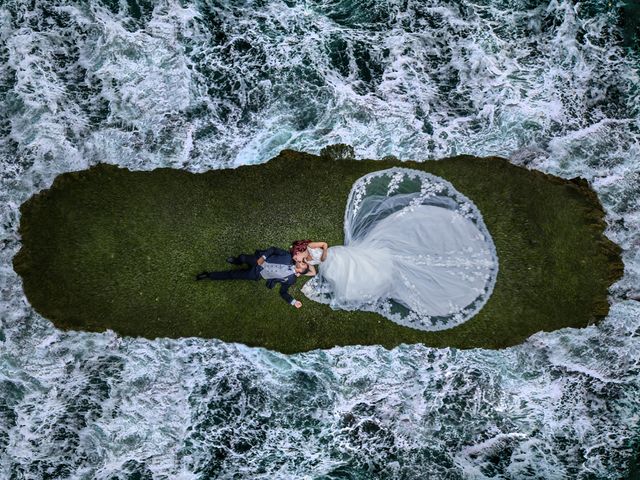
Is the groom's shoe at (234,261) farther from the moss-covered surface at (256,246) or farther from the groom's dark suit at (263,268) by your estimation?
the moss-covered surface at (256,246)

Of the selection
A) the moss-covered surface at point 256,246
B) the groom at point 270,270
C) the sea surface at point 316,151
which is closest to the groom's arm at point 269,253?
the groom at point 270,270

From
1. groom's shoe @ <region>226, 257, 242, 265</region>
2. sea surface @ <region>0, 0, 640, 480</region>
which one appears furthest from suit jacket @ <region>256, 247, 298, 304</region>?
sea surface @ <region>0, 0, 640, 480</region>

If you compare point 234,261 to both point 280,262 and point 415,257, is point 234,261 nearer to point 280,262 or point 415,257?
point 280,262

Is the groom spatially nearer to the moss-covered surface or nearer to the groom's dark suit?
the groom's dark suit

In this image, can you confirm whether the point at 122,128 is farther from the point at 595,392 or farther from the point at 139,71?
the point at 595,392

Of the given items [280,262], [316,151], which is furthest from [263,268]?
[316,151]

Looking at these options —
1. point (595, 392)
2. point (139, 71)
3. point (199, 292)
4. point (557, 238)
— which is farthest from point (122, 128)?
point (595, 392)

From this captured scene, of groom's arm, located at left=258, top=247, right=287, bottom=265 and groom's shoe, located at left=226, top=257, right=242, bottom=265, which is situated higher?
groom's arm, located at left=258, top=247, right=287, bottom=265

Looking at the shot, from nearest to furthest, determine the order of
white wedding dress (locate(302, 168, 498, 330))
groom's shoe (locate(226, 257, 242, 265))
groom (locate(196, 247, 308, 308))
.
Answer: white wedding dress (locate(302, 168, 498, 330)) < groom (locate(196, 247, 308, 308)) < groom's shoe (locate(226, 257, 242, 265))
